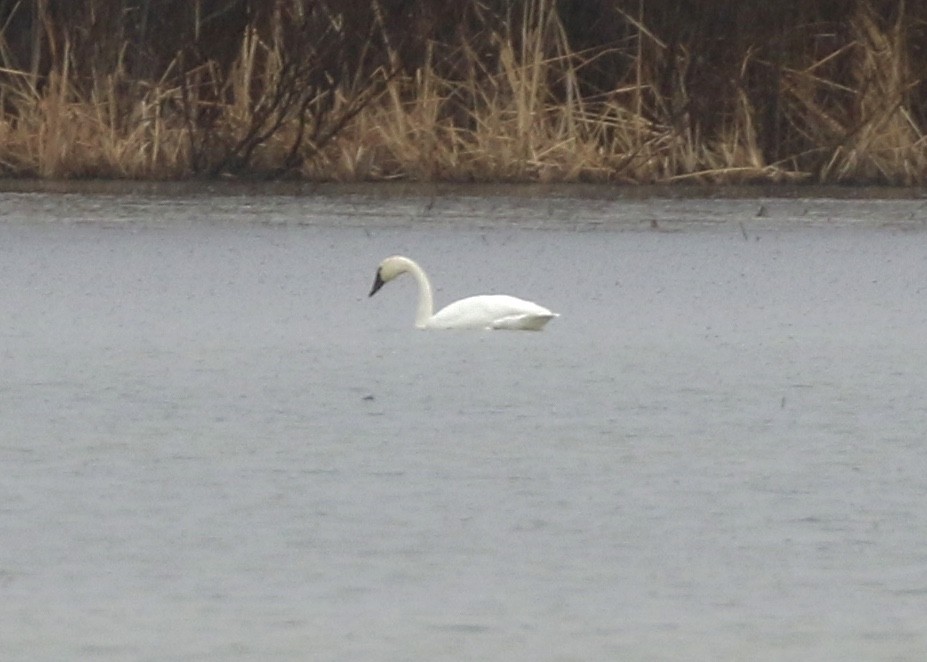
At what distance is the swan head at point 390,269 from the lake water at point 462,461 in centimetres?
15

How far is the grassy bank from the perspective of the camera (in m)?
19.2

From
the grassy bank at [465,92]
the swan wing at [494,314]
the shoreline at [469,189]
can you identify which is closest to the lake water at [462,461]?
the swan wing at [494,314]

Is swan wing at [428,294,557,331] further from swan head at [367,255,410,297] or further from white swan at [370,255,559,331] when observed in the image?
swan head at [367,255,410,297]

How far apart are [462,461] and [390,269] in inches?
191

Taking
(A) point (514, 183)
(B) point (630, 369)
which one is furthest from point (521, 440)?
(A) point (514, 183)

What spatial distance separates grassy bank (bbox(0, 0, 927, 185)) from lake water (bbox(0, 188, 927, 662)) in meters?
A: 4.22

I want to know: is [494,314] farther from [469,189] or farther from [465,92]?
[465,92]

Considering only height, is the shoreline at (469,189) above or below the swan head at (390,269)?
below

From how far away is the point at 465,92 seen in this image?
19.8 metres

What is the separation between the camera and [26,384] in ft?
30.4

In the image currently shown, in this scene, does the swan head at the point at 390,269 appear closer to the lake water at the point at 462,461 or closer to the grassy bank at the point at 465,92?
the lake water at the point at 462,461

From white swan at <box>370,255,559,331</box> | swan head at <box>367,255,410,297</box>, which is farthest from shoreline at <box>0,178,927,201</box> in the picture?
white swan at <box>370,255,559,331</box>

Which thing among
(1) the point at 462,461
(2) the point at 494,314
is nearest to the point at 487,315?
(2) the point at 494,314

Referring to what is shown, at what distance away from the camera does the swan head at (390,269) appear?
40.5ft
